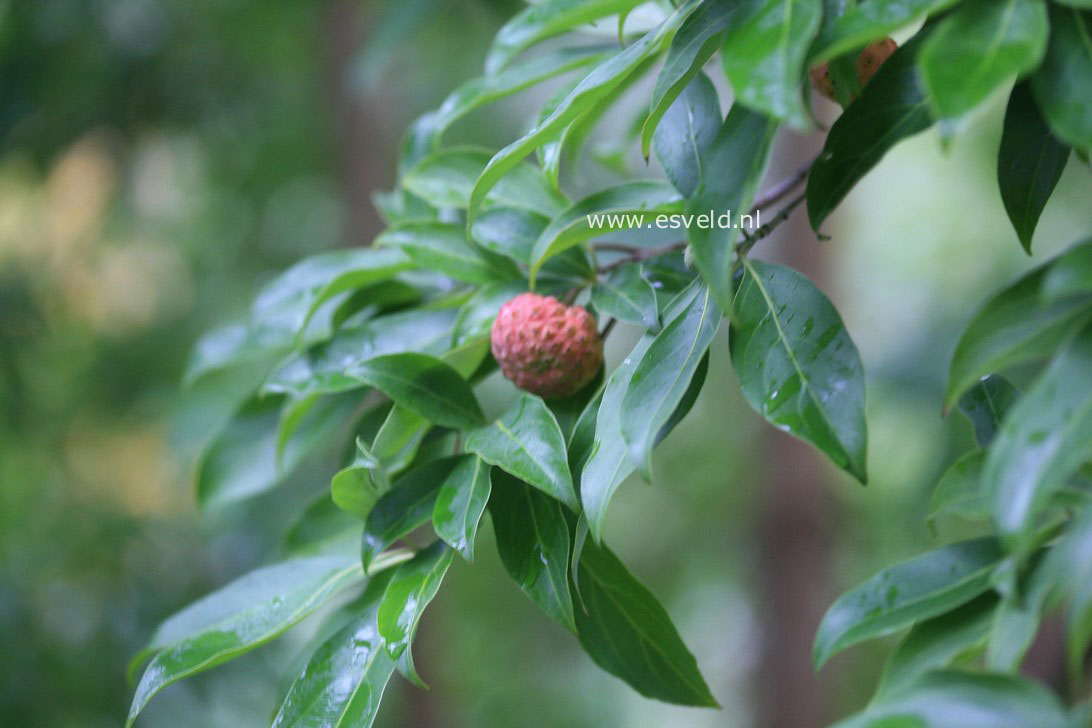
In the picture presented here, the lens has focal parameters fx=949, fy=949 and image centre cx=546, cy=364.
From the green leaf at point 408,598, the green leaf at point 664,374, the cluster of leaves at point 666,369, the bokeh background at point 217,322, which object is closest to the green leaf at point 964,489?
the cluster of leaves at point 666,369

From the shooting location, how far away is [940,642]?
13.7 inches

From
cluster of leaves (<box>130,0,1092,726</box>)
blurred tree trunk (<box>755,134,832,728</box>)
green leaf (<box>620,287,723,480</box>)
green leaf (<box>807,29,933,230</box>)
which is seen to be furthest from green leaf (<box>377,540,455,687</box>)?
blurred tree trunk (<box>755,134,832,728</box>)

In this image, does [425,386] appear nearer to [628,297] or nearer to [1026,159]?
[628,297]

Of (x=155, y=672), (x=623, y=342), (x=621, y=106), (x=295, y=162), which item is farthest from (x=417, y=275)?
(x=621, y=106)

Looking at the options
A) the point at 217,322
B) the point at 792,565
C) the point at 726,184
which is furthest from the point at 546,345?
the point at 217,322

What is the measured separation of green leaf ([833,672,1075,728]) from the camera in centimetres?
28

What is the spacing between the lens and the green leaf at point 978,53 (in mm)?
285

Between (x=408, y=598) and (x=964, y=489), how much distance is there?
235 millimetres

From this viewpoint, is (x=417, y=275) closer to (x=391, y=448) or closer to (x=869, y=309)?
(x=391, y=448)

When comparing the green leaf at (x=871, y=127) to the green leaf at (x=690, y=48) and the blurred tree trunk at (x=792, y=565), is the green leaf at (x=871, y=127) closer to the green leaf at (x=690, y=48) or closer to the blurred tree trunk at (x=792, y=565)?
the green leaf at (x=690, y=48)

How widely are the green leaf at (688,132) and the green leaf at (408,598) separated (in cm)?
20

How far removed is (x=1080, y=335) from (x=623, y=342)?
199 cm

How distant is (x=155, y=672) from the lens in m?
0.45

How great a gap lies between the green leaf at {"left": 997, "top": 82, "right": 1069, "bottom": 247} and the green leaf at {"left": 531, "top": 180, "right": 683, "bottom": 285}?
138 mm
